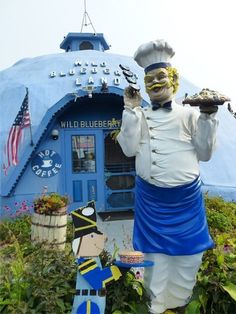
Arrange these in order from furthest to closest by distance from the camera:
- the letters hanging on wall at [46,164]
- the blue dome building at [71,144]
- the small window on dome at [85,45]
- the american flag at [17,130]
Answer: the small window on dome at [85,45] → the letters hanging on wall at [46,164] → the blue dome building at [71,144] → the american flag at [17,130]

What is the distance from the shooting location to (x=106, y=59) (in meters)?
11.3

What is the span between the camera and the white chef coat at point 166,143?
11.1 feet

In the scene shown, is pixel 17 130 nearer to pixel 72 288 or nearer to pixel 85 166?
pixel 85 166

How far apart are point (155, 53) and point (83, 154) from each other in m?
6.23

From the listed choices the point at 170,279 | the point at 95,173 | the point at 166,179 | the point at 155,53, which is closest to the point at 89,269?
the point at 170,279

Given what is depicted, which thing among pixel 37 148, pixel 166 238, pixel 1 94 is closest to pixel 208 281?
pixel 166 238

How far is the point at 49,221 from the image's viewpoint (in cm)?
647

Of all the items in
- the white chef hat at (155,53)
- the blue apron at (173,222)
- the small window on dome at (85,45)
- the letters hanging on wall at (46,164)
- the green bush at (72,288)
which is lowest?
the green bush at (72,288)

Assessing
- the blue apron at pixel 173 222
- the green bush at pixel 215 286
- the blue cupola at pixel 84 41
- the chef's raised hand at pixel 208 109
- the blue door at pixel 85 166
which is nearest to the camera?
the chef's raised hand at pixel 208 109

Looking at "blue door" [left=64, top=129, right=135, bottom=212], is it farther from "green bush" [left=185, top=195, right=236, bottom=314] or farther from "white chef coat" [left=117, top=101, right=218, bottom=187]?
"white chef coat" [left=117, top=101, right=218, bottom=187]

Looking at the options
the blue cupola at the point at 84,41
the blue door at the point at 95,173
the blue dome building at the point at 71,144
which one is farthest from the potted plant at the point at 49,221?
the blue cupola at the point at 84,41

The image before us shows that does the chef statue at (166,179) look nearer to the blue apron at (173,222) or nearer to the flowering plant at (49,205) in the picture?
the blue apron at (173,222)

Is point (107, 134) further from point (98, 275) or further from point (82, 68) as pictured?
point (98, 275)

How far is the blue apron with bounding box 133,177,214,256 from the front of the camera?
3.40m
